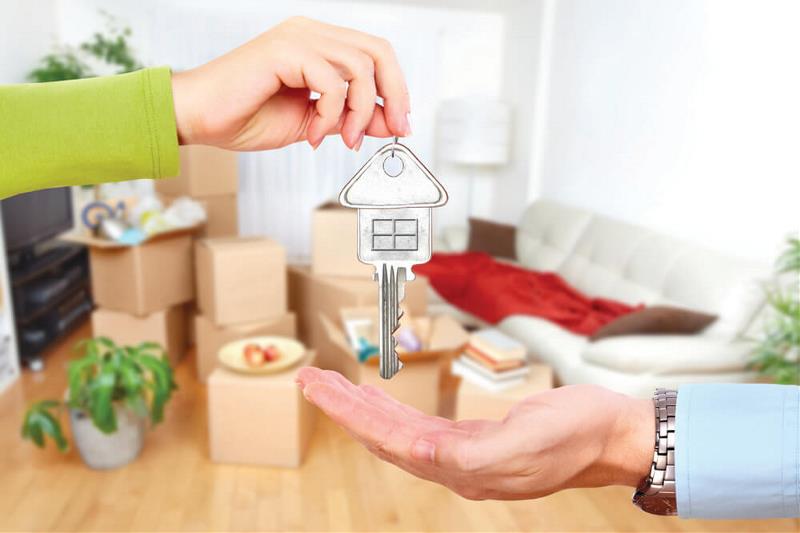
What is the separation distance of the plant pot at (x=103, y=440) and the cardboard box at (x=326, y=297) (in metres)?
0.77

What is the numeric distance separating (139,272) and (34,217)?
801mm

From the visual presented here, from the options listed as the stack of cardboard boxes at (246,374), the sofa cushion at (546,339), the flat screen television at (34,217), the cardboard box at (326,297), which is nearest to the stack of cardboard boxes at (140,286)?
the stack of cardboard boxes at (246,374)

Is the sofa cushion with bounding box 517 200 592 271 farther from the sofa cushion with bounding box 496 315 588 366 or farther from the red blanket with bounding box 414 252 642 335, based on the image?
the sofa cushion with bounding box 496 315 588 366

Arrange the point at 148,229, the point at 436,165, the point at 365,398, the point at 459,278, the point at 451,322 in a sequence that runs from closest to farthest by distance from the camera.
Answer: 1. the point at 365,398
2. the point at 451,322
3. the point at 148,229
4. the point at 459,278
5. the point at 436,165

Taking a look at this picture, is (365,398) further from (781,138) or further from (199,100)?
(781,138)

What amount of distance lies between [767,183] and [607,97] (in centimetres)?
151

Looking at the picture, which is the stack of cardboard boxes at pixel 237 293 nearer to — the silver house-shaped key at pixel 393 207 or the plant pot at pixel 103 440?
the plant pot at pixel 103 440

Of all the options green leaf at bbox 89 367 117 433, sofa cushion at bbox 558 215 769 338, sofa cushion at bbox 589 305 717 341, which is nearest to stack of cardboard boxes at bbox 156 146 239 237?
green leaf at bbox 89 367 117 433

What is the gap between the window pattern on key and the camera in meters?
0.48

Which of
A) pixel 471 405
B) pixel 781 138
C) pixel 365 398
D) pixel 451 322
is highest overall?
pixel 781 138

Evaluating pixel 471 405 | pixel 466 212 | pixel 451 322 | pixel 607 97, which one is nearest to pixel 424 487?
pixel 471 405

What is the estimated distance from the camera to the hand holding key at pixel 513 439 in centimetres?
50

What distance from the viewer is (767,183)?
1879mm

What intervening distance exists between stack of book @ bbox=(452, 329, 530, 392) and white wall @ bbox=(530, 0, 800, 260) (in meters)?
0.86
